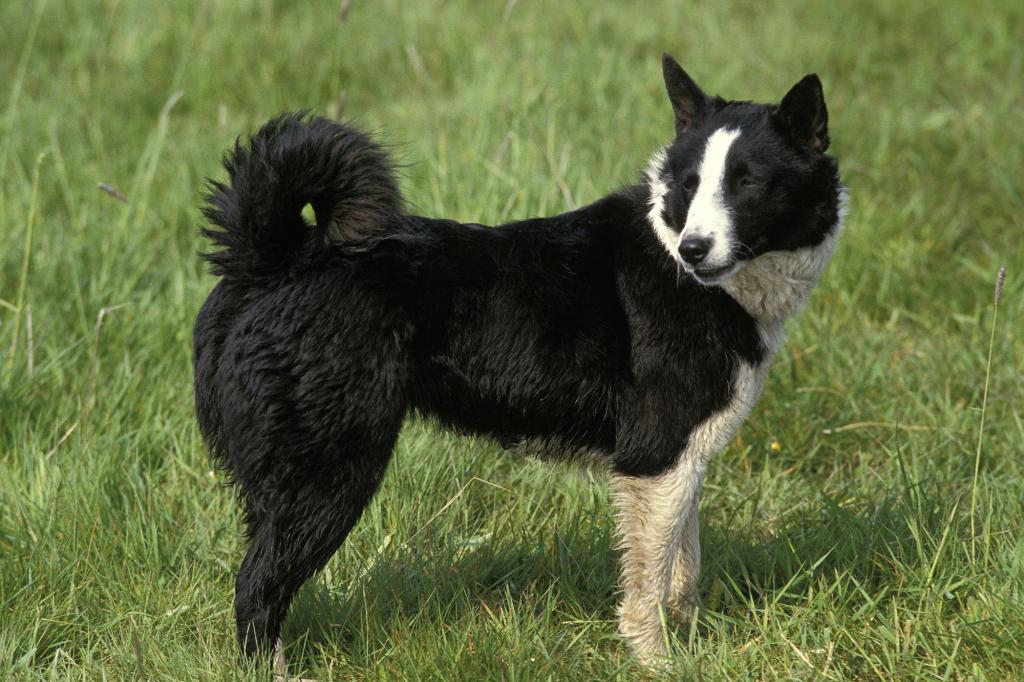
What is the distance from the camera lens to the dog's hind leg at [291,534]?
285 cm

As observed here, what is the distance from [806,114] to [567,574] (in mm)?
1450

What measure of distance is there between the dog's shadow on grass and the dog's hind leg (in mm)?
256

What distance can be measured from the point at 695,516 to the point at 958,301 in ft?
7.76

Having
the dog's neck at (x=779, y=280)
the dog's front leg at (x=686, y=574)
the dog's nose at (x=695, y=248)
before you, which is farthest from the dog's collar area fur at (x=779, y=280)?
the dog's front leg at (x=686, y=574)

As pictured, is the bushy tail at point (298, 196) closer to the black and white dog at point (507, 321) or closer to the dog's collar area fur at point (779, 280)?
the black and white dog at point (507, 321)

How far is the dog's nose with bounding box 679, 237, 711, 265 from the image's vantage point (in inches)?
115

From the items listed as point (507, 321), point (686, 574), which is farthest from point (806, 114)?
point (686, 574)

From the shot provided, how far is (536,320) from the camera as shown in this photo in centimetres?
304

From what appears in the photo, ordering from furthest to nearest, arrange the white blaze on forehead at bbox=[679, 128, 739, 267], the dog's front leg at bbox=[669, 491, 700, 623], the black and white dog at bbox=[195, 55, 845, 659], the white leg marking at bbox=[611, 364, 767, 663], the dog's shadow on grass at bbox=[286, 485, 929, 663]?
the dog's front leg at bbox=[669, 491, 700, 623], the dog's shadow on grass at bbox=[286, 485, 929, 663], the white leg marking at bbox=[611, 364, 767, 663], the white blaze on forehead at bbox=[679, 128, 739, 267], the black and white dog at bbox=[195, 55, 845, 659]

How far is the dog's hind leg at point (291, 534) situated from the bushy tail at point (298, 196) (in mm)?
536

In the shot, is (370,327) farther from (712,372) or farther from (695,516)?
(695,516)

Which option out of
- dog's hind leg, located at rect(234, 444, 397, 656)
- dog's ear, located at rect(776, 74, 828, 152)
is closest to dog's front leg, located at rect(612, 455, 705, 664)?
dog's hind leg, located at rect(234, 444, 397, 656)

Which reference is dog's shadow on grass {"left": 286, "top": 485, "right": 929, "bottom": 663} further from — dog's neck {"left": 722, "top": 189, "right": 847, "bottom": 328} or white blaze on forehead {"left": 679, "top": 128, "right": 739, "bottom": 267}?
white blaze on forehead {"left": 679, "top": 128, "right": 739, "bottom": 267}

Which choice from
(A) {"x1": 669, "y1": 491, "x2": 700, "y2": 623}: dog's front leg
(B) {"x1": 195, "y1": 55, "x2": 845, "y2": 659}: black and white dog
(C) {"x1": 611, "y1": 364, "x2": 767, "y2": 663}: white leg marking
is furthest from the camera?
(A) {"x1": 669, "y1": 491, "x2": 700, "y2": 623}: dog's front leg
